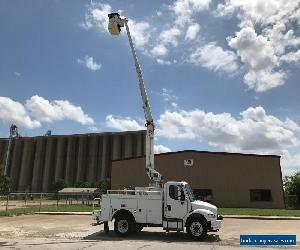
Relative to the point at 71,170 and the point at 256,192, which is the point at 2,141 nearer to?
the point at 71,170

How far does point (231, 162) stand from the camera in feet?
150

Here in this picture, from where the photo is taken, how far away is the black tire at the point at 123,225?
1680cm

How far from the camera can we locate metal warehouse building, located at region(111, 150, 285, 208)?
44781mm

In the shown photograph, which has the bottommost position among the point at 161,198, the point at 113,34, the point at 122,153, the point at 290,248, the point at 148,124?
the point at 290,248

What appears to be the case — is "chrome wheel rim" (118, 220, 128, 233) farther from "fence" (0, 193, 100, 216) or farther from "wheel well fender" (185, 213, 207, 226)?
"fence" (0, 193, 100, 216)

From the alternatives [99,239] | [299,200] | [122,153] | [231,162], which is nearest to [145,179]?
[231,162]

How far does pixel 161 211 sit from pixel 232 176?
3032cm

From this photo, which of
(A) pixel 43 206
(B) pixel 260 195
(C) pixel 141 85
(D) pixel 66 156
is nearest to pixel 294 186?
Result: (B) pixel 260 195

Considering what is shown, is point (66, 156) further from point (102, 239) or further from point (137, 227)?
point (102, 239)

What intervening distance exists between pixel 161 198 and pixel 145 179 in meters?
32.8

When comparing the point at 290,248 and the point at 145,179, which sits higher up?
the point at 145,179

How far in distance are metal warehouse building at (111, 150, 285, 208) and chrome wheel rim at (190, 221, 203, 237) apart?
94.4 feet

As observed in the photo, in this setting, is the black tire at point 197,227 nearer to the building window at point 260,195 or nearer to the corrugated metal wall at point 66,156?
the building window at point 260,195

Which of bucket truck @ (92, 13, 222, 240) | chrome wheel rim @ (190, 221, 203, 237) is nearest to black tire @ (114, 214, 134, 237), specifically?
bucket truck @ (92, 13, 222, 240)
